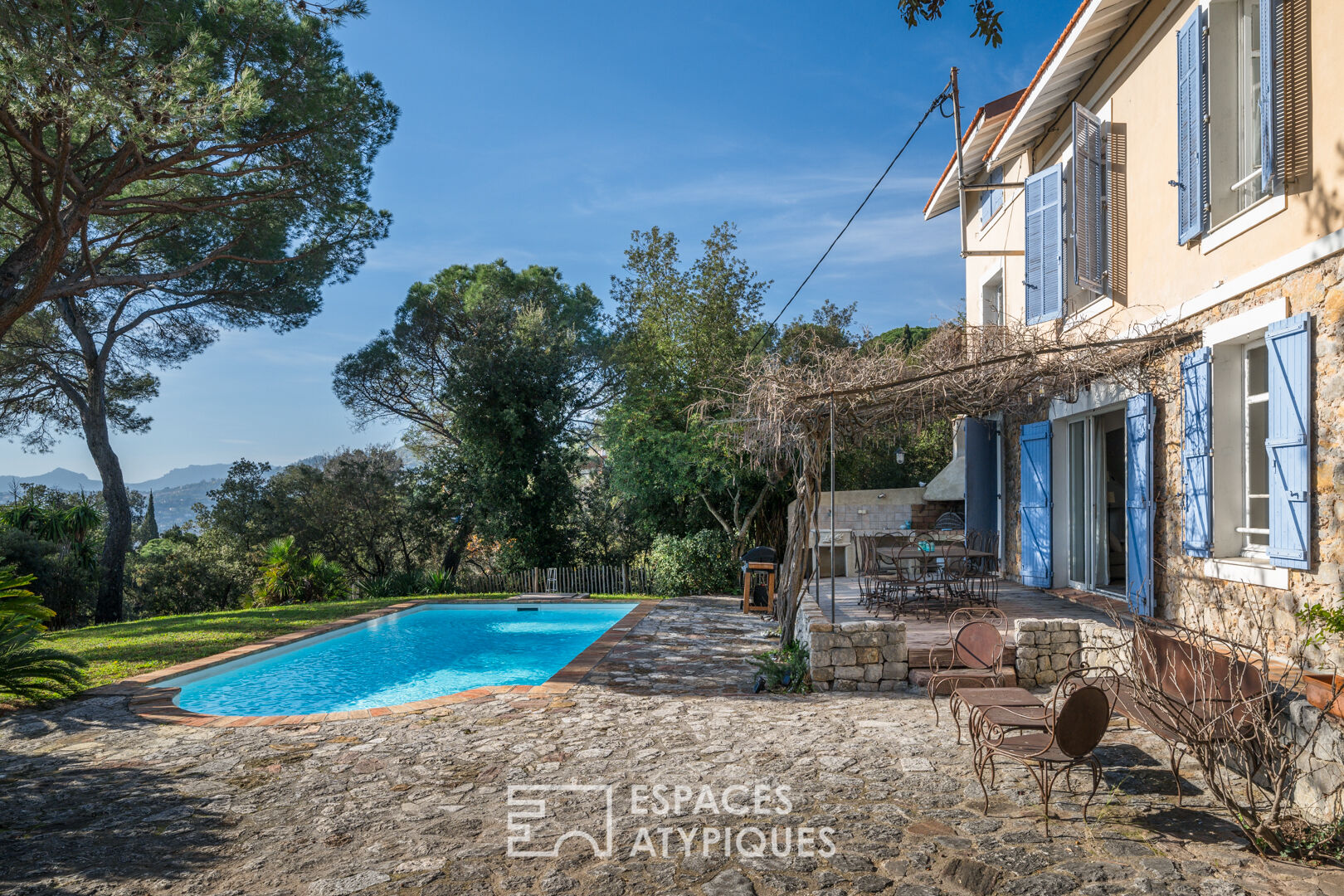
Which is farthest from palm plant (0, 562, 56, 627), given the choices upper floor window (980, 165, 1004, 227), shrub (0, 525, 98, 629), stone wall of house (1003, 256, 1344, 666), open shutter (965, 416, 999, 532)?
upper floor window (980, 165, 1004, 227)

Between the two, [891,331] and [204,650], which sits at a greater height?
[891,331]

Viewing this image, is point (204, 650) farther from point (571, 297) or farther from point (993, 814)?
point (571, 297)

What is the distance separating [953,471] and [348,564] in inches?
574

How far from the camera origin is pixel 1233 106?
5.80m

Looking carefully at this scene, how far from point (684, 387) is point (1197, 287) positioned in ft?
33.6

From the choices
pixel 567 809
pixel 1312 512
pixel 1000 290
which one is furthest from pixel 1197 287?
pixel 567 809

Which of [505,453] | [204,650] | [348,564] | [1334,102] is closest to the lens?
[1334,102]

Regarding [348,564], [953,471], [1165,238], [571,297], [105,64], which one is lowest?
[348,564]

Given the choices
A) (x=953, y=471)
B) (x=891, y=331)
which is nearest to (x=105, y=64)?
(x=953, y=471)

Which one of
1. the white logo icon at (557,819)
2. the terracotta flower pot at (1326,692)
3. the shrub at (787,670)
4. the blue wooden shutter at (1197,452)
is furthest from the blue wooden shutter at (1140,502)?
the white logo icon at (557,819)

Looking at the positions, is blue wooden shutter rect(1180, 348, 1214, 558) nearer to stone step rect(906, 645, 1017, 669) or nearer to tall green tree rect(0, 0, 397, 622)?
stone step rect(906, 645, 1017, 669)

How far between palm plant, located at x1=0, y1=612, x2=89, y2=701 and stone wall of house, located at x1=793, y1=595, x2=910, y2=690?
6550 millimetres

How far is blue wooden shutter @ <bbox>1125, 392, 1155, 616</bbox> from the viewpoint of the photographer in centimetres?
675

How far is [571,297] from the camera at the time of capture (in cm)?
2361
